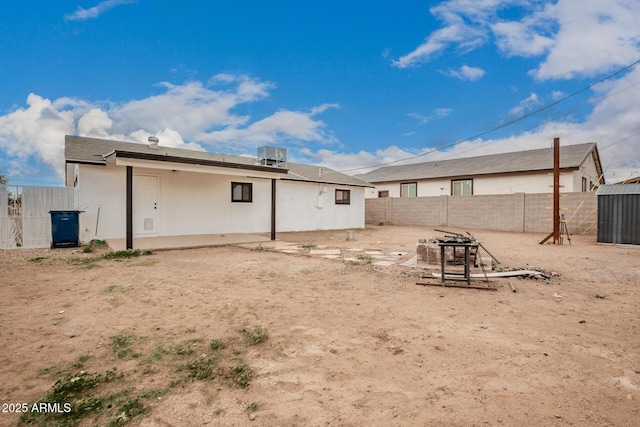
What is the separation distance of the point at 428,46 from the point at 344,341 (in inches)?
574

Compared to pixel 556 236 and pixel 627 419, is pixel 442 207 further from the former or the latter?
pixel 627 419

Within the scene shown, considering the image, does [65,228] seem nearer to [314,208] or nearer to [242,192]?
[242,192]

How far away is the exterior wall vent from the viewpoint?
1512cm

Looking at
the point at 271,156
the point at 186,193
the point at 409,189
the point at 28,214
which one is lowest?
the point at 28,214

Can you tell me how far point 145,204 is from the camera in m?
11.0

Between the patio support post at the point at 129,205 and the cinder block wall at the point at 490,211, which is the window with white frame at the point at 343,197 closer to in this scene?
the cinder block wall at the point at 490,211

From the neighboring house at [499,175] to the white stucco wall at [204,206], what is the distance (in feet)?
24.8

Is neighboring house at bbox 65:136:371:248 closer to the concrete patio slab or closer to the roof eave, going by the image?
the roof eave

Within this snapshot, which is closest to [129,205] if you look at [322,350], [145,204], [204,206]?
[145,204]

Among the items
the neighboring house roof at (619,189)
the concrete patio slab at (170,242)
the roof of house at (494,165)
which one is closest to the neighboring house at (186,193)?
the concrete patio slab at (170,242)

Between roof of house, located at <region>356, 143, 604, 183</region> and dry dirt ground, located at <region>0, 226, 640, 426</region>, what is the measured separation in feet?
48.2

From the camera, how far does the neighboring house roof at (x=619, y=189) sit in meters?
9.85

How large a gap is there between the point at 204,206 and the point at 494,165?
18.2m

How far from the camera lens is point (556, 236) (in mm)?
10633
